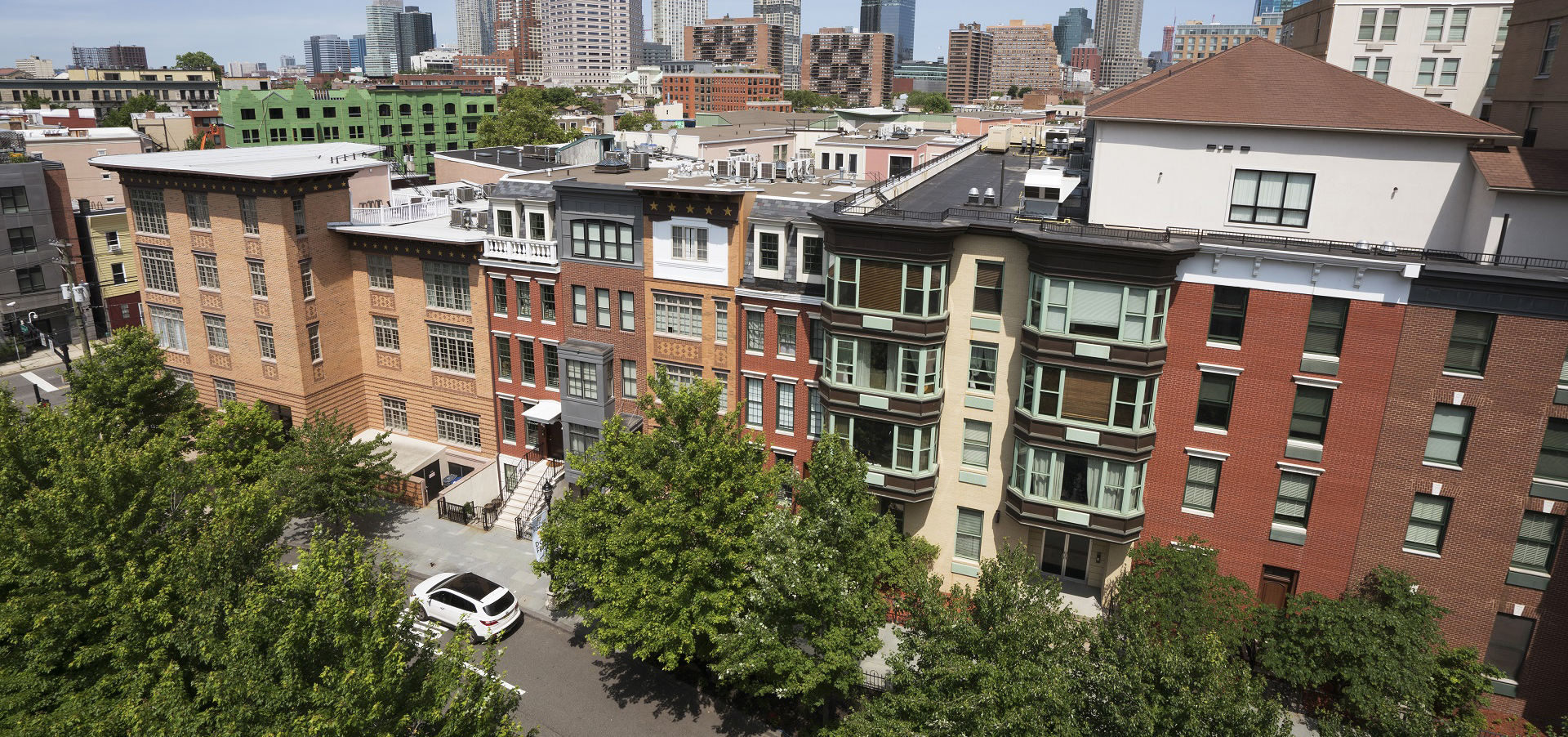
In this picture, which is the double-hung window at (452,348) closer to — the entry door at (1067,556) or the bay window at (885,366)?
the bay window at (885,366)

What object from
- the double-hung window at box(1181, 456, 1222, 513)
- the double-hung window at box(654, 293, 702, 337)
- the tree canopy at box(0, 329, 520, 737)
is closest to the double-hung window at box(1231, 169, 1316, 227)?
the double-hung window at box(1181, 456, 1222, 513)

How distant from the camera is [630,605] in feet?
94.6

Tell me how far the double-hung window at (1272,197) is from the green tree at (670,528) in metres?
19.1

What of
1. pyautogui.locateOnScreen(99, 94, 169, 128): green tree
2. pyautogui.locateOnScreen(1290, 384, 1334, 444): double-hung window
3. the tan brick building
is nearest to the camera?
pyautogui.locateOnScreen(1290, 384, 1334, 444): double-hung window

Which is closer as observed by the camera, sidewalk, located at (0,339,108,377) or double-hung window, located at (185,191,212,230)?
double-hung window, located at (185,191,212,230)

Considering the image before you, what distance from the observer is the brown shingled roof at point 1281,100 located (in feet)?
92.3

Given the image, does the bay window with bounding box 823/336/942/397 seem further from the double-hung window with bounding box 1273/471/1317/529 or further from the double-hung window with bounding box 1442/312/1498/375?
the double-hung window with bounding box 1442/312/1498/375

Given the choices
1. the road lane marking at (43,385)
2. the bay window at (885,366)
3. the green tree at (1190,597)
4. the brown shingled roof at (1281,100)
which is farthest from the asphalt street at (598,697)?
the road lane marking at (43,385)

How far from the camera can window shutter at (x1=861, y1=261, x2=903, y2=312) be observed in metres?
32.2

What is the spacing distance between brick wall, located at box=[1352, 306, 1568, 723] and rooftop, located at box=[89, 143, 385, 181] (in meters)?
47.6

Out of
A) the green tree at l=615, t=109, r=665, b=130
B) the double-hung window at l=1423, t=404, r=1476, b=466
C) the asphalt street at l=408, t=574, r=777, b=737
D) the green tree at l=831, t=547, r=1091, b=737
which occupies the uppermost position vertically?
the green tree at l=615, t=109, r=665, b=130

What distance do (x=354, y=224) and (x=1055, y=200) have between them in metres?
35.8

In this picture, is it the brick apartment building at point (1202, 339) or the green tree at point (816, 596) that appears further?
the brick apartment building at point (1202, 339)

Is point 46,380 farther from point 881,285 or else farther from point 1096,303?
point 1096,303
